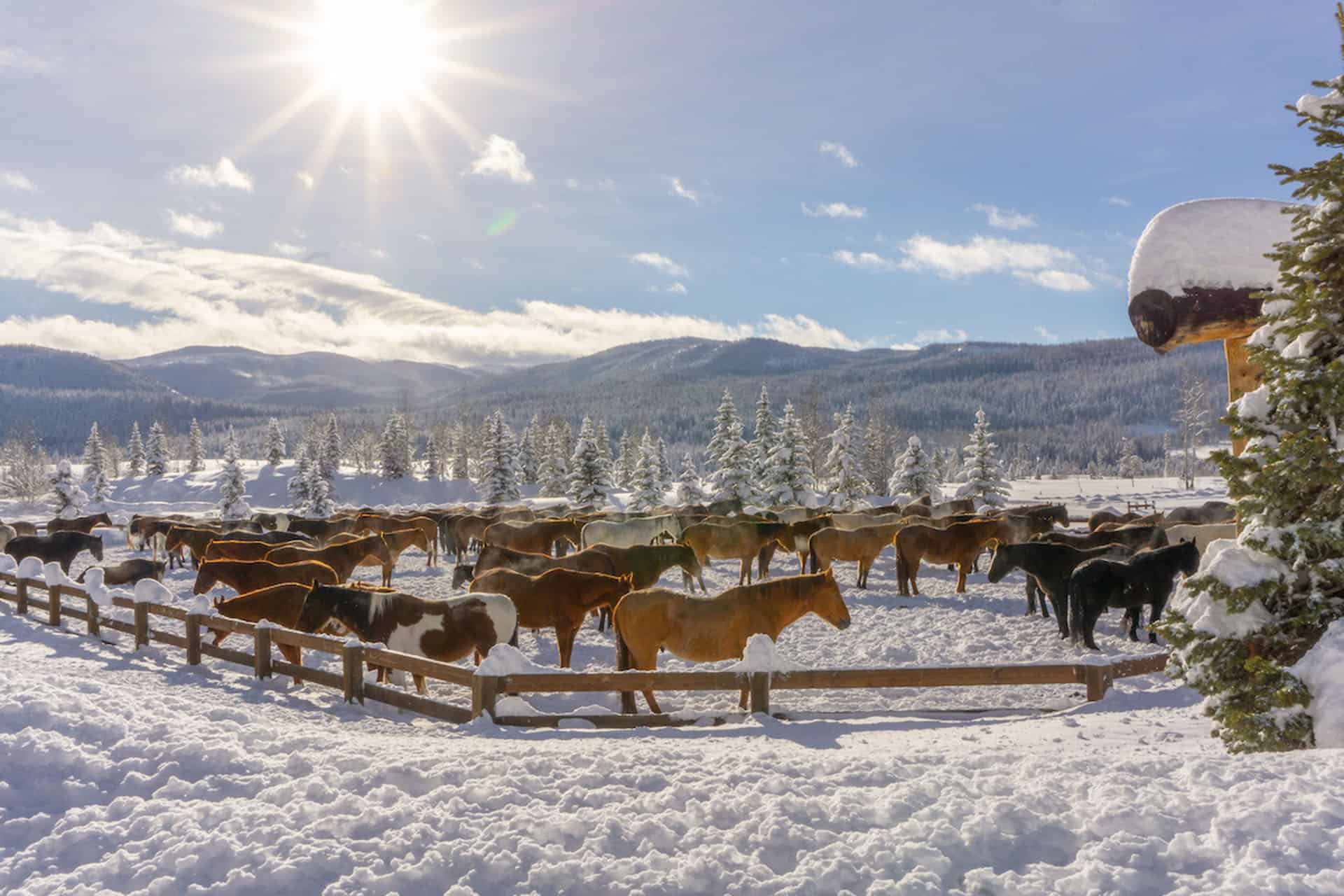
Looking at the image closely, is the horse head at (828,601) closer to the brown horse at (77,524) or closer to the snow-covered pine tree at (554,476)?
the brown horse at (77,524)

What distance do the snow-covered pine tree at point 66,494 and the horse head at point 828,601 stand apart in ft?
174

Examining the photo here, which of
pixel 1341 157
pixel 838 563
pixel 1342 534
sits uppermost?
pixel 1341 157

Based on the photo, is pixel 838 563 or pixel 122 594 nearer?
pixel 122 594

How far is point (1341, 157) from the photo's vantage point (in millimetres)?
6234

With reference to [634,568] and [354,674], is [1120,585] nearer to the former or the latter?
[634,568]

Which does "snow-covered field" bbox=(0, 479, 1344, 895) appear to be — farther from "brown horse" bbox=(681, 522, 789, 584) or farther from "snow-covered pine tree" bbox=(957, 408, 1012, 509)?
"snow-covered pine tree" bbox=(957, 408, 1012, 509)

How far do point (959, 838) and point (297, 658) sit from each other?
942cm

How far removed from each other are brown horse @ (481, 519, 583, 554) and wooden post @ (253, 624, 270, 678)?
13027 mm

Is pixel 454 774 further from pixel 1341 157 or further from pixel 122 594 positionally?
pixel 122 594

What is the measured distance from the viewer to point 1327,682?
5801mm

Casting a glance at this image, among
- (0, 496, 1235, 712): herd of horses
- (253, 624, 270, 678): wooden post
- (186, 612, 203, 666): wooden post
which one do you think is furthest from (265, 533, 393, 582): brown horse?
(253, 624, 270, 678): wooden post

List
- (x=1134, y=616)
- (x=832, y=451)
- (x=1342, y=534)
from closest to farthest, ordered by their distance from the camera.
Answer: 1. (x=1342, y=534)
2. (x=1134, y=616)
3. (x=832, y=451)

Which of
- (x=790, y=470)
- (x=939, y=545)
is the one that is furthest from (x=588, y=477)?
(x=939, y=545)

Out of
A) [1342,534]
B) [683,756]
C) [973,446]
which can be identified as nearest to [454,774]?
[683,756]
